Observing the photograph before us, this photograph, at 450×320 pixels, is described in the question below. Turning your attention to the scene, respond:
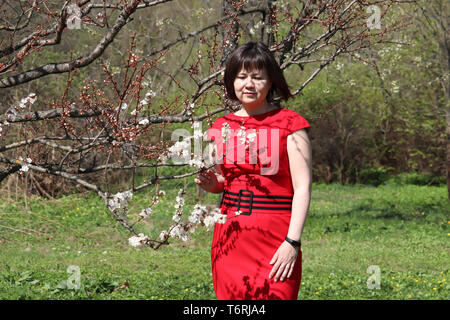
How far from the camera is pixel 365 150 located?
17.8m

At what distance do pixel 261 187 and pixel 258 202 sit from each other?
2.7 inches

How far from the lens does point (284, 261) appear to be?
8.10ft

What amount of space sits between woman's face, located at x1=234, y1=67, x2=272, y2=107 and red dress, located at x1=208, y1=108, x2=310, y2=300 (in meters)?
0.10

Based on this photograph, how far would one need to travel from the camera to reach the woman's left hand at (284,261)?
2461 millimetres

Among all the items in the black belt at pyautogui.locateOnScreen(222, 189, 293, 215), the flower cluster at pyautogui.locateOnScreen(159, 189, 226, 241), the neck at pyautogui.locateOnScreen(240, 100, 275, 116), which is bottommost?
the flower cluster at pyautogui.locateOnScreen(159, 189, 226, 241)

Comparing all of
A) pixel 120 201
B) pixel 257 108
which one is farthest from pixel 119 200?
pixel 257 108

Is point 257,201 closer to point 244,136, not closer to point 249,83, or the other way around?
point 244,136

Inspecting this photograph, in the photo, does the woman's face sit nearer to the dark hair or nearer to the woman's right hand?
the dark hair

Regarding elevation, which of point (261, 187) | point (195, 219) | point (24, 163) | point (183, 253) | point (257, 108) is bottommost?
point (183, 253)

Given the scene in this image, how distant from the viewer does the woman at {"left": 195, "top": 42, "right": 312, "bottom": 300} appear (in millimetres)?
2479

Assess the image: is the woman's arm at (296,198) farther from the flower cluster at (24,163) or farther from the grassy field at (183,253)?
the grassy field at (183,253)

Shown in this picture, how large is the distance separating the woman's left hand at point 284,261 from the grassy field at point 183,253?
327 cm

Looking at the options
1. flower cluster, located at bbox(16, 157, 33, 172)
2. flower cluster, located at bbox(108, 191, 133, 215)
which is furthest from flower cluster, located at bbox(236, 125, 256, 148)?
flower cluster, located at bbox(16, 157, 33, 172)
